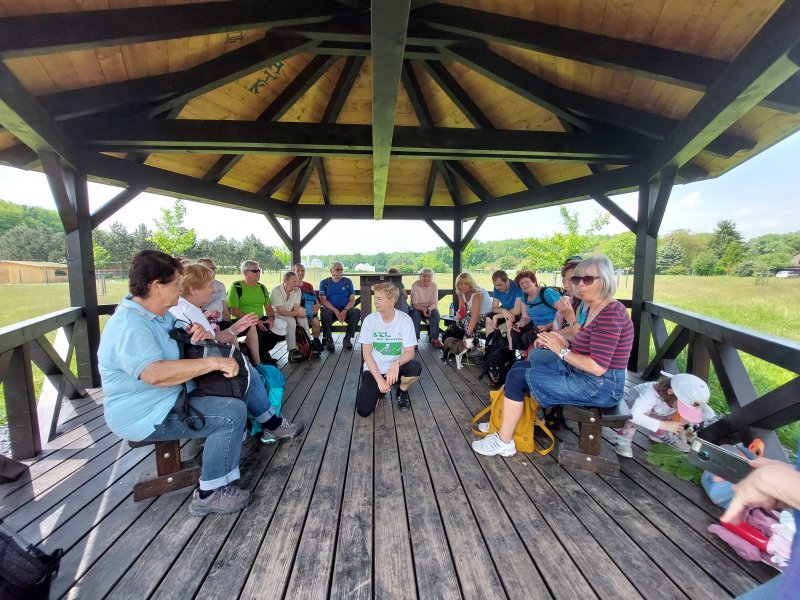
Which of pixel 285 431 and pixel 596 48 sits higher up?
pixel 596 48

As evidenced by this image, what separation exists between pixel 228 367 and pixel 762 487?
1.86m

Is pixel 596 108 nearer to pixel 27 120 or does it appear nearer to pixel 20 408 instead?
pixel 27 120

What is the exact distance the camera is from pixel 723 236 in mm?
18078

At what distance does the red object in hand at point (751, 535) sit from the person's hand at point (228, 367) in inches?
87.1

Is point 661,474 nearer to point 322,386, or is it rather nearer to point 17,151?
point 322,386

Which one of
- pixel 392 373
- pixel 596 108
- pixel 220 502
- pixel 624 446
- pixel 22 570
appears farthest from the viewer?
pixel 596 108

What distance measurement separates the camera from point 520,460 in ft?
6.91

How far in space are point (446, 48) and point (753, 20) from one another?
1.73 m

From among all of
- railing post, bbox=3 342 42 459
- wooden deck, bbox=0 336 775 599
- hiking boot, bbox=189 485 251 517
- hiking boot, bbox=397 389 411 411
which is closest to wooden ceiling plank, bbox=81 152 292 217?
railing post, bbox=3 342 42 459

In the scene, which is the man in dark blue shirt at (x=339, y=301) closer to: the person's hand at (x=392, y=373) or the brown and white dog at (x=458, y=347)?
the brown and white dog at (x=458, y=347)

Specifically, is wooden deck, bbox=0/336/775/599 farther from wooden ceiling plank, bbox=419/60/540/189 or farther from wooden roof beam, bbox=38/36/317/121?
wooden ceiling plank, bbox=419/60/540/189

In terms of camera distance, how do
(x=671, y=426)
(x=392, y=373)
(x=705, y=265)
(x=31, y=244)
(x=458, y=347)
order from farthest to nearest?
(x=31, y=244), (x=705, y=265), (x=458, y=347), (x=392, y=373), (x=671, y=426)

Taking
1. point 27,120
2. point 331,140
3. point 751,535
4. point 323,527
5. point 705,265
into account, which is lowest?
point 323,527

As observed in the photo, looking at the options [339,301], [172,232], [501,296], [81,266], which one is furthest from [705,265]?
[172,232]
